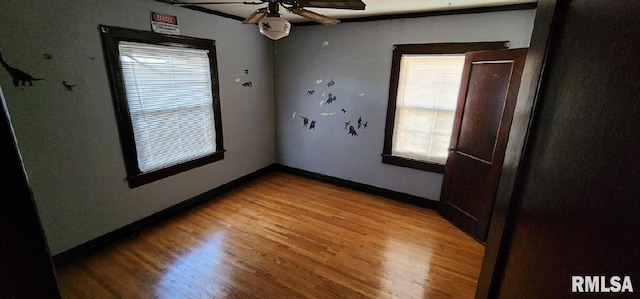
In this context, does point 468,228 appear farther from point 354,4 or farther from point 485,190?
point 354,4

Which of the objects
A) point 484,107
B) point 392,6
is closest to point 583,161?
point 484,107

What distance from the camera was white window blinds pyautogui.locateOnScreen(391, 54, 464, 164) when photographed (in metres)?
2.80

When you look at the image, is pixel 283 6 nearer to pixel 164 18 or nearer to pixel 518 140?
pixel 164 18

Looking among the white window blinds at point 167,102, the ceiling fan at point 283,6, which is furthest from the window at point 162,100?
the ceiling fan at point 283,6

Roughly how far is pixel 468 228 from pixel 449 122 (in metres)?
1.15

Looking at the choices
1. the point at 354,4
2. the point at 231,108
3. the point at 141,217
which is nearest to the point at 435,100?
the point at 354,4

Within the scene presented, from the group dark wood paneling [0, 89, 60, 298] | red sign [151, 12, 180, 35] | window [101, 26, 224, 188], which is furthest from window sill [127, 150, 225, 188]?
dark wood paneling [0, 89, 60, 298]

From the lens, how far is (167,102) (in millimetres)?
2656

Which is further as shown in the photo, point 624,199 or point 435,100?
point 435,100

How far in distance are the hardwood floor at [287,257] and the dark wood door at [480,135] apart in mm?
275

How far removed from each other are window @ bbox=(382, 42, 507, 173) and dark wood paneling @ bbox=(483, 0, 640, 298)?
2439 millimetres

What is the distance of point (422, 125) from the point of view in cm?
306

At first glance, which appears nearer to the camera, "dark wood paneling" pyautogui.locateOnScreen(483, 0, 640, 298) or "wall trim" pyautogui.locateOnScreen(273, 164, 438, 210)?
"dark wood paneling" pyautogui.locateOnScreen(483, 0, 640, 298)

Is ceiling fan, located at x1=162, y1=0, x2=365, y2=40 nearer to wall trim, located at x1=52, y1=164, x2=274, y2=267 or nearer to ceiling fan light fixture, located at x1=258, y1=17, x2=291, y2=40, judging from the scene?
ceiling fan light fixture, located at x1=258, y1=17, x2=291, y2=40
